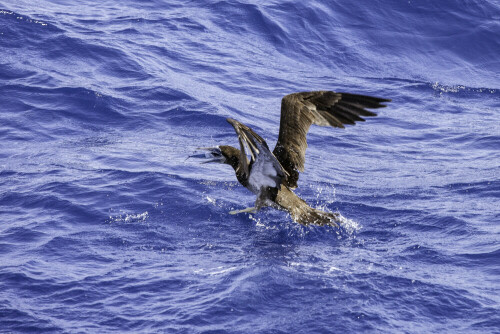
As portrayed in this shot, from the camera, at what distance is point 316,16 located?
17828 mm

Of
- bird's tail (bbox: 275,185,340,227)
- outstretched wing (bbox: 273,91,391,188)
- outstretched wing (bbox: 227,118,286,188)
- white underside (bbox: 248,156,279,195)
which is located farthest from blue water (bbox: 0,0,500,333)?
outstretched wing (bbox: 273,91,391,188)

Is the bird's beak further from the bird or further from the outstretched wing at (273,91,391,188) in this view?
the outstretched wing at (273,91,391,188)

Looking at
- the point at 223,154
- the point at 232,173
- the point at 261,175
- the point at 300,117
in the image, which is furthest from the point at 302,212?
the point at 232,173

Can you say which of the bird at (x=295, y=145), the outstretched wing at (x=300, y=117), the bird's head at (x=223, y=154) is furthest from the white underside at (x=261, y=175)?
the bird's head at (x=223, y=154)

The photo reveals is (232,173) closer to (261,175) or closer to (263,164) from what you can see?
(261,175)

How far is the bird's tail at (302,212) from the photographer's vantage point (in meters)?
8.84

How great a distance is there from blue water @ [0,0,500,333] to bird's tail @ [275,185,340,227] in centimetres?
24

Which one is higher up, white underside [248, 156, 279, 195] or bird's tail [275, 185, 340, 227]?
white underside [248, 156, 279, 195]

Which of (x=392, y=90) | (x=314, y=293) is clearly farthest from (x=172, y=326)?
(x=392, y=90)

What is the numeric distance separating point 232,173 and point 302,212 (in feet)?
8.67

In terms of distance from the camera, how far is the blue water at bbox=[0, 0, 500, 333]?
7.09 metres

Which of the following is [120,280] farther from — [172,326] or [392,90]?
[392,90]

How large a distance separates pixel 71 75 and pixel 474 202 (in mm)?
8535

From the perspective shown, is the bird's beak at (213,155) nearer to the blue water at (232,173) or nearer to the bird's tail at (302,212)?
the blue water at (232,173)
